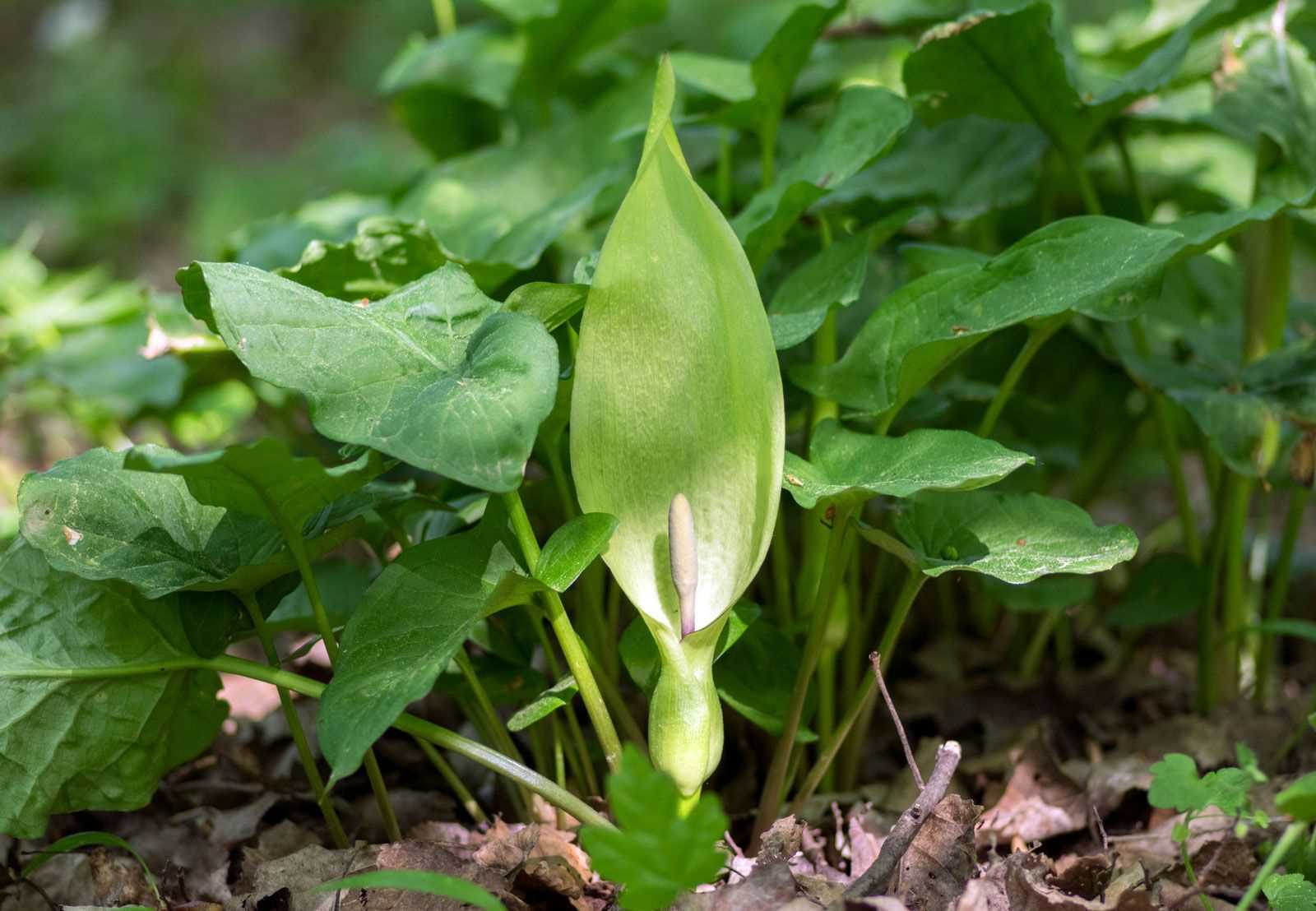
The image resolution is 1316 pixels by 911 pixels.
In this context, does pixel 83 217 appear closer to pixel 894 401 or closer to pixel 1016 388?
pixel 1016 388

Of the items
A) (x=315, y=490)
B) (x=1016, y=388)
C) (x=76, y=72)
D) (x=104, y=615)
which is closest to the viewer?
(x=315, y=490)

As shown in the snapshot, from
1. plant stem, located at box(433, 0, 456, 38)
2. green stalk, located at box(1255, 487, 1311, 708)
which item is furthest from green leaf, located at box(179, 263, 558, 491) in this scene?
plant stem, located at box(433, 0, 456, 38)

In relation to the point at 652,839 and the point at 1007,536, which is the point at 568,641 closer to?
the point at 652,839

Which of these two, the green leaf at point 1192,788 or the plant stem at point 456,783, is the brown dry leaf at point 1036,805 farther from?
the plant stem at point 456,783

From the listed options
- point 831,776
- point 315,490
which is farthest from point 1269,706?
point 315,490

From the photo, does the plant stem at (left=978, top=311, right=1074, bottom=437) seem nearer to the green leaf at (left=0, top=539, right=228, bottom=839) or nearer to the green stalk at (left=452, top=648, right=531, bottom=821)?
the green stalk at (left=452, top=648, right=531, bottom=821)

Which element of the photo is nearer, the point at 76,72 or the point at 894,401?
the point at 894,401
